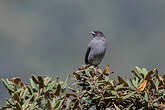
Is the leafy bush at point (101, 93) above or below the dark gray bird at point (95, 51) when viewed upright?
below

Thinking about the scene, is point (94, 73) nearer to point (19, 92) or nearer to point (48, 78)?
point (48, 78)

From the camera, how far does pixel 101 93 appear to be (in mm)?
4254

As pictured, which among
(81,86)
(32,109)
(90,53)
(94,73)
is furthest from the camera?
(90,53)

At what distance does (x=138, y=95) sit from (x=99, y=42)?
622cm

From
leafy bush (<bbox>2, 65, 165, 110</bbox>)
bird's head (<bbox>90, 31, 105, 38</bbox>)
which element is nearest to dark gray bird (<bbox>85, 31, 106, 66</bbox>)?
bird's head (<bbox>90, 31, 105, 38</bbox>)

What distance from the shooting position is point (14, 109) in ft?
12.4

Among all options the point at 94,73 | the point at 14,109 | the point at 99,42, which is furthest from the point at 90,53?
the point at 14,109

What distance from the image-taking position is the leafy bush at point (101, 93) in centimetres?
394

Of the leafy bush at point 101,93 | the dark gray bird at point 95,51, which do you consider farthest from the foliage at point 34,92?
the dark gray bird at point 95,51

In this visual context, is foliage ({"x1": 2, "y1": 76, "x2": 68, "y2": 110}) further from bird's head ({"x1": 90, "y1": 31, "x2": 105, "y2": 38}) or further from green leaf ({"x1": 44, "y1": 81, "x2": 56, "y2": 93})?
bird's head ({"x1": 90, "y1": 31, "x2": 105, "y2": 38})

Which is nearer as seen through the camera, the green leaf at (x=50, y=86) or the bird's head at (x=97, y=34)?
the green leaf at (x=50, y=86)

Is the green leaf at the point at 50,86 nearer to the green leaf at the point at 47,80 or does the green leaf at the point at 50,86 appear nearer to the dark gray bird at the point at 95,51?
the green leaf at the point at 47,80

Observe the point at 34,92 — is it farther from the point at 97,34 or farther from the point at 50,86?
the point at 97,34

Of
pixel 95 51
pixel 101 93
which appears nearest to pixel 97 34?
pixel 95 51
